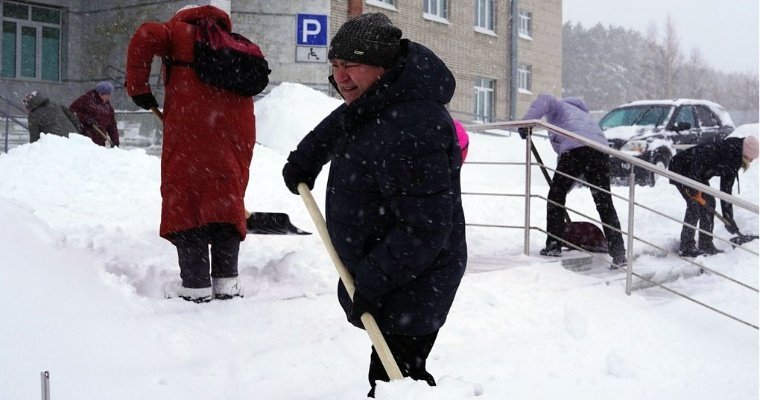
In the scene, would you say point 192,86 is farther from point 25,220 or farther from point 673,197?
point 673,197

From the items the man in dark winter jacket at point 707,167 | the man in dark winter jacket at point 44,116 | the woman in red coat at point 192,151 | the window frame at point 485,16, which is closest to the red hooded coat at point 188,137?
the woman in red coat at point 192,151

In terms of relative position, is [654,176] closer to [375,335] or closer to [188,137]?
[188,137]

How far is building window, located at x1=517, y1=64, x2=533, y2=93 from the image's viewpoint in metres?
27.8

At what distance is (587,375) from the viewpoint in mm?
4355

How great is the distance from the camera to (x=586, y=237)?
271 inches

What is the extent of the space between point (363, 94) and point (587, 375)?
249cm

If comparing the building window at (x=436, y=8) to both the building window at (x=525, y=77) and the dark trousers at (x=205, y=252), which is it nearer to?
the building window at (x=525, y=77)

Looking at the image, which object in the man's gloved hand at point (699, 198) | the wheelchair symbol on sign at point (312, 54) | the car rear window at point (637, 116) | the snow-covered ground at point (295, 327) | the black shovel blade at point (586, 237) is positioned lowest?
the snow-covered ground at point (295, 327)

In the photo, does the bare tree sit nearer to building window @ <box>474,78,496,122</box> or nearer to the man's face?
building window @ <box>474,78,496,122</box>

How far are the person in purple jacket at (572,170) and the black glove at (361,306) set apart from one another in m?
4.34

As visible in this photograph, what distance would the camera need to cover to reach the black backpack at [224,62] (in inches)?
166

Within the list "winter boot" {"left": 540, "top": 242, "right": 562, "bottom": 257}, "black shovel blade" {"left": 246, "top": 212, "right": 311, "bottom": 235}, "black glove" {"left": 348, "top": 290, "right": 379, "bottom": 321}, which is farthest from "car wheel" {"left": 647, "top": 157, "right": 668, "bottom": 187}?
"black glove" {"left": 348, "top": 290, "right": 379, "bottom": 321}

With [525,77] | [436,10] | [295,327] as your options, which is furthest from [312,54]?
[525,77]

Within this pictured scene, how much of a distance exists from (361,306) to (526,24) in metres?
26.9
